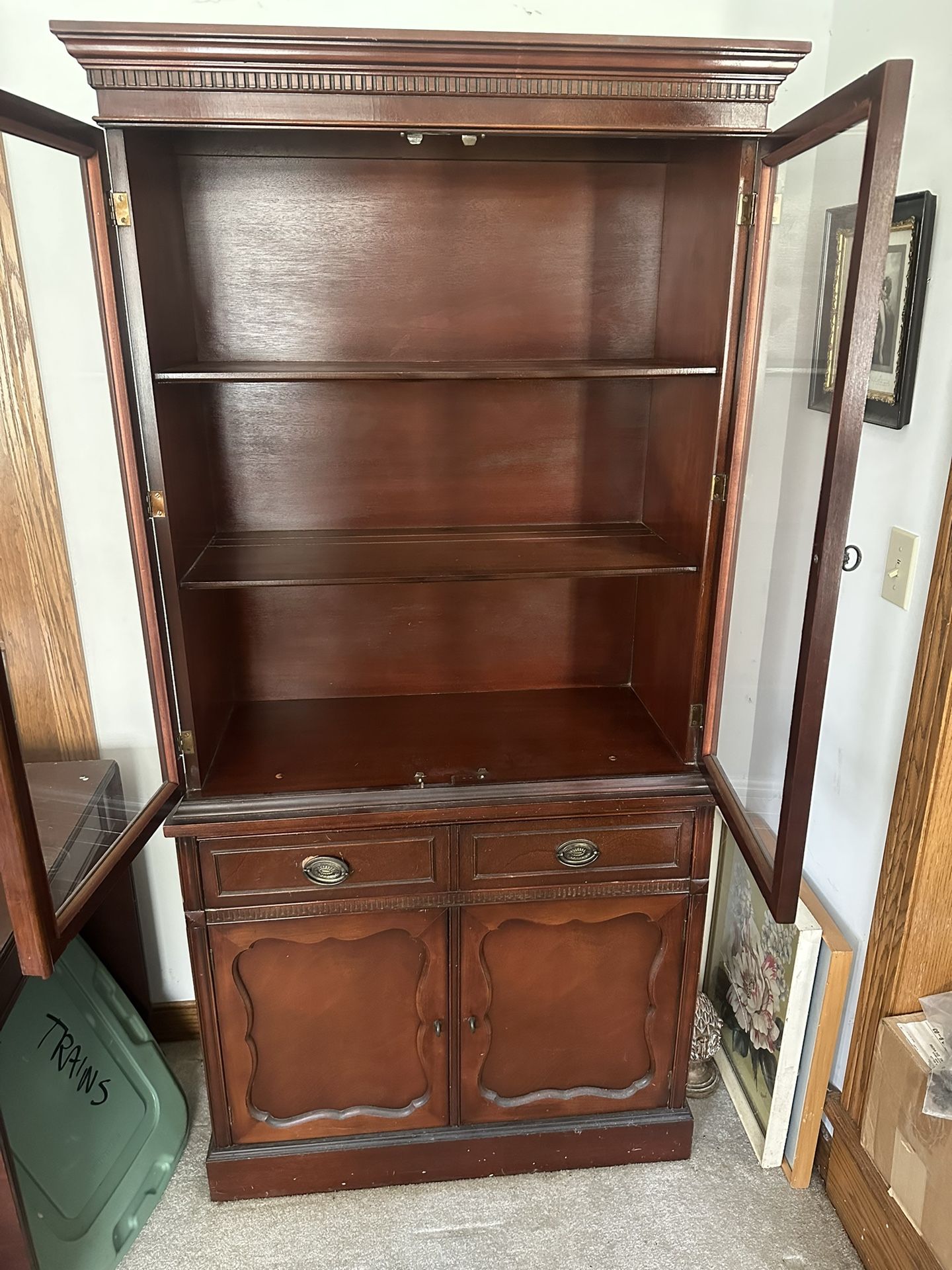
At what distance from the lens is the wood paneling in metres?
1.38

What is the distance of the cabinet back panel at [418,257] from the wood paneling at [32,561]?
0.28 meters

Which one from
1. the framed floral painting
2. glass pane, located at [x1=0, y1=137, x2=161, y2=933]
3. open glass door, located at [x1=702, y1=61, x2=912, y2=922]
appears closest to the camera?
open glass door, located at [x1=702, y1=61, x2=912, y2=922]

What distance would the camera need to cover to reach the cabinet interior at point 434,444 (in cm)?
136

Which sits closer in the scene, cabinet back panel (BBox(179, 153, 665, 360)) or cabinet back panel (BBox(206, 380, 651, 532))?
cabinet back panel (BBox(179, 153, 665, 360))

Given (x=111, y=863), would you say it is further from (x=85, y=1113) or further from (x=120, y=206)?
(x=120, y=206)

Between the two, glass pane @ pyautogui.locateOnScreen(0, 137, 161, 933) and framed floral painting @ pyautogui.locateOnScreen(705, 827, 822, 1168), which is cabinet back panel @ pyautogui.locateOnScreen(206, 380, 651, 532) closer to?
glass pane @ pyautogui.locateOnScreen(0, 137, 161, 933)

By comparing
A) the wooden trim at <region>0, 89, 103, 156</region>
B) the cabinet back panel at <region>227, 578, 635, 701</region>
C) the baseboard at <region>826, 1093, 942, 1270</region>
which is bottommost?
the baseboard at <region>826, 1093, 942, 1270</region>

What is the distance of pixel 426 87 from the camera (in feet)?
3.63

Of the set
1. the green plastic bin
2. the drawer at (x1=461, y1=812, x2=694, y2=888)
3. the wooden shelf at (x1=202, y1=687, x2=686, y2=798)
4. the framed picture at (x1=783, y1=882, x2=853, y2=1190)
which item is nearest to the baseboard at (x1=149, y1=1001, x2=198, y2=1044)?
the green plastic bin

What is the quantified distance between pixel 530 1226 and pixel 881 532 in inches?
51.4

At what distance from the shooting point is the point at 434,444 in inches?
62.1

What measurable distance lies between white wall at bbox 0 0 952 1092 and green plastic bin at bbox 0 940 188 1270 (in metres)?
1.26

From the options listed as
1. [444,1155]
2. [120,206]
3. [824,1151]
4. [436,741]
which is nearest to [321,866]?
[436,741]

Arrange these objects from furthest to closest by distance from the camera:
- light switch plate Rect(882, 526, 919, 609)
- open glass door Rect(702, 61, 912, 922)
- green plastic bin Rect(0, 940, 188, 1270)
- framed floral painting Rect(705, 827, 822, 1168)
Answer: framed floral painting Rect(705, 827, 822, 1168) < green plastic bin Rect(0, 940, 188, 1270) < light switch plate Rect(882, 526, 919, 609) < open glass door Rect(702, 61, 912, 922)
